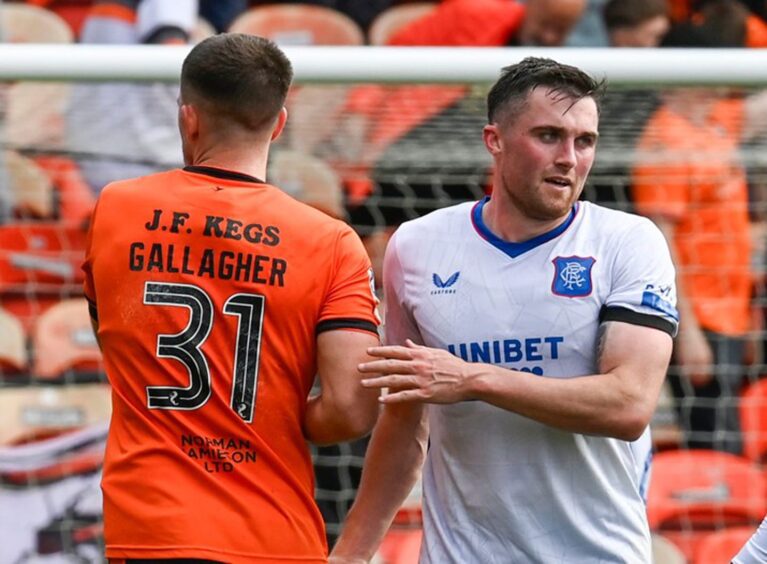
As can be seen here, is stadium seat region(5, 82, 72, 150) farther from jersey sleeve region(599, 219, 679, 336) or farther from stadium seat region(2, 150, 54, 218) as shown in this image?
jersey sleeve region(599, 219, 679, 336)

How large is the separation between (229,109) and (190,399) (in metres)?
0.64

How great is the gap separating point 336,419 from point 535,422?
20.6 inches

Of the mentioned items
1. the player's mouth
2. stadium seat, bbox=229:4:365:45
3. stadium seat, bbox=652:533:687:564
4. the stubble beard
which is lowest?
stadium seat, bbox=652:533:687:564

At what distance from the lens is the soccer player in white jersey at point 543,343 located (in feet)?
10.1

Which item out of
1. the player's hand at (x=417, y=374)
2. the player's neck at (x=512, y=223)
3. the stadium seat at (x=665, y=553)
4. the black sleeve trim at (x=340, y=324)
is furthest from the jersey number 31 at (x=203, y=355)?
the stadium seat at (x=665, y=553)

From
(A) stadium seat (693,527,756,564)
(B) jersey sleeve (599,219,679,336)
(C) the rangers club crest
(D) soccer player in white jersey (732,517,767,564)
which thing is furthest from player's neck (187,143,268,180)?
(A) stadium seat (693,527,756,564)

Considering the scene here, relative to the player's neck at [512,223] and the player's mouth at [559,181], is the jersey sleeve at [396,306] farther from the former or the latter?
the player's mouth at [559,181]

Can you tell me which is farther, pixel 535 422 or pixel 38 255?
pixel 38 255

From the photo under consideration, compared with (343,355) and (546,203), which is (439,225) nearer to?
(546,203)

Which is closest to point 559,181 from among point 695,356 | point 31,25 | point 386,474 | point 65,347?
point 386,474

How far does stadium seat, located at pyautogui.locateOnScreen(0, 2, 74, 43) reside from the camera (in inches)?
269

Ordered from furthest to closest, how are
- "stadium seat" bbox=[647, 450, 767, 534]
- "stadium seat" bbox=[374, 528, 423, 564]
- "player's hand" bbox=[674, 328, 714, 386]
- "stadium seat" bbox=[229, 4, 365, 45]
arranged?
"stadium seat" bbox=[229, 4, 365, 45]
"player's hand" bbox=[674, 328, 714, 386]
"stadium seat" bbox=[647, 450, 767, 534]
"stadium seat" bbox=[374, 528, 423, 564]

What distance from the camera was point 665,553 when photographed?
566cm

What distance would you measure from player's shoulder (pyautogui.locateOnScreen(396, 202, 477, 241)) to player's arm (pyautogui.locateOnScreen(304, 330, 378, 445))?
0.52 meters
